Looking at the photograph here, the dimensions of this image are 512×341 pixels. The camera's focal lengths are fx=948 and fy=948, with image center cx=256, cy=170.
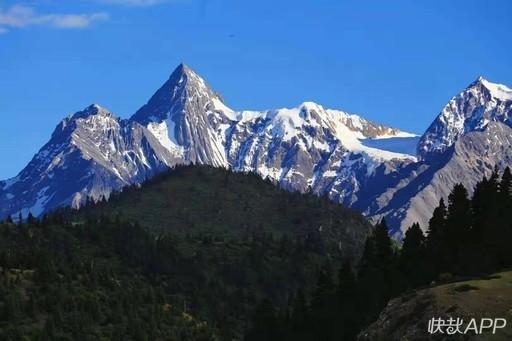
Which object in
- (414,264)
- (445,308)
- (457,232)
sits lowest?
(445,308)

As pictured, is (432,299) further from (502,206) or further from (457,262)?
(502,206)

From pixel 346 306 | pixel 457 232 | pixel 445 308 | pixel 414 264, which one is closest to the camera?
pixel 445 308

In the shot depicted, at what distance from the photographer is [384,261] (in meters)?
159

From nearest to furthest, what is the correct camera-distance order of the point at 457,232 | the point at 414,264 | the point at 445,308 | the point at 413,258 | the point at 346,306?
1. the point at 445,308
2. the point at 457,232
3. the point at 414,264
4. the point at 413,258
5. the point at 346,306

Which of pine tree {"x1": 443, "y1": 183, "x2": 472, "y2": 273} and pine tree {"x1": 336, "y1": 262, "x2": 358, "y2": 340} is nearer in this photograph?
pine tree {"x1": 336, "y1": 262, "x2": 358, "y2": 340}

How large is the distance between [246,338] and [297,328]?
28.6 meters

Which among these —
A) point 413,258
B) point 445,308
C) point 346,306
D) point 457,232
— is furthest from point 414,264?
point 445,308

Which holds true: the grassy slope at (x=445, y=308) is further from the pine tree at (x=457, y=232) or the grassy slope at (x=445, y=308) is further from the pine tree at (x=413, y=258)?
the pine tree at (x=457, y=232)

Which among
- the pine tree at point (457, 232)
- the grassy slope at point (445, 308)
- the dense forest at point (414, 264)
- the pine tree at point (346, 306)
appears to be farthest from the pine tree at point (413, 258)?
the grassy slope at point (445, 308)

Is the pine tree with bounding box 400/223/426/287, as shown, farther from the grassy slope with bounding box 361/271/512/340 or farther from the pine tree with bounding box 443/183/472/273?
the grassy slope with bounding box 361/271/512/340

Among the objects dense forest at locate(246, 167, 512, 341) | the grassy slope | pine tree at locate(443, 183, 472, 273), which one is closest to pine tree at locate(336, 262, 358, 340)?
dense forest at locate(246, 167, 512, 341)

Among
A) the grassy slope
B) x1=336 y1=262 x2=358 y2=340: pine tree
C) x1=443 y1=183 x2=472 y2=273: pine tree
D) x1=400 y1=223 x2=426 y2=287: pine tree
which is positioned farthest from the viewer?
x1=443 y1=183 x2=472 y2=273: pine tree

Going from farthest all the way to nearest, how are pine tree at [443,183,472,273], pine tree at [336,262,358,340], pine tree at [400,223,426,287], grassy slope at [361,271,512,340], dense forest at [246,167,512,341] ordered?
pine tree at [443,183,472,273] → pine tree at [336,262,358,340] → pine tree at [400,223,426,287] → dense forest at [246,167,512,341] → grassy slope at [361,271,512,340]

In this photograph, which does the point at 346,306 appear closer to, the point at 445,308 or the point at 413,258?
the point at 413,258
